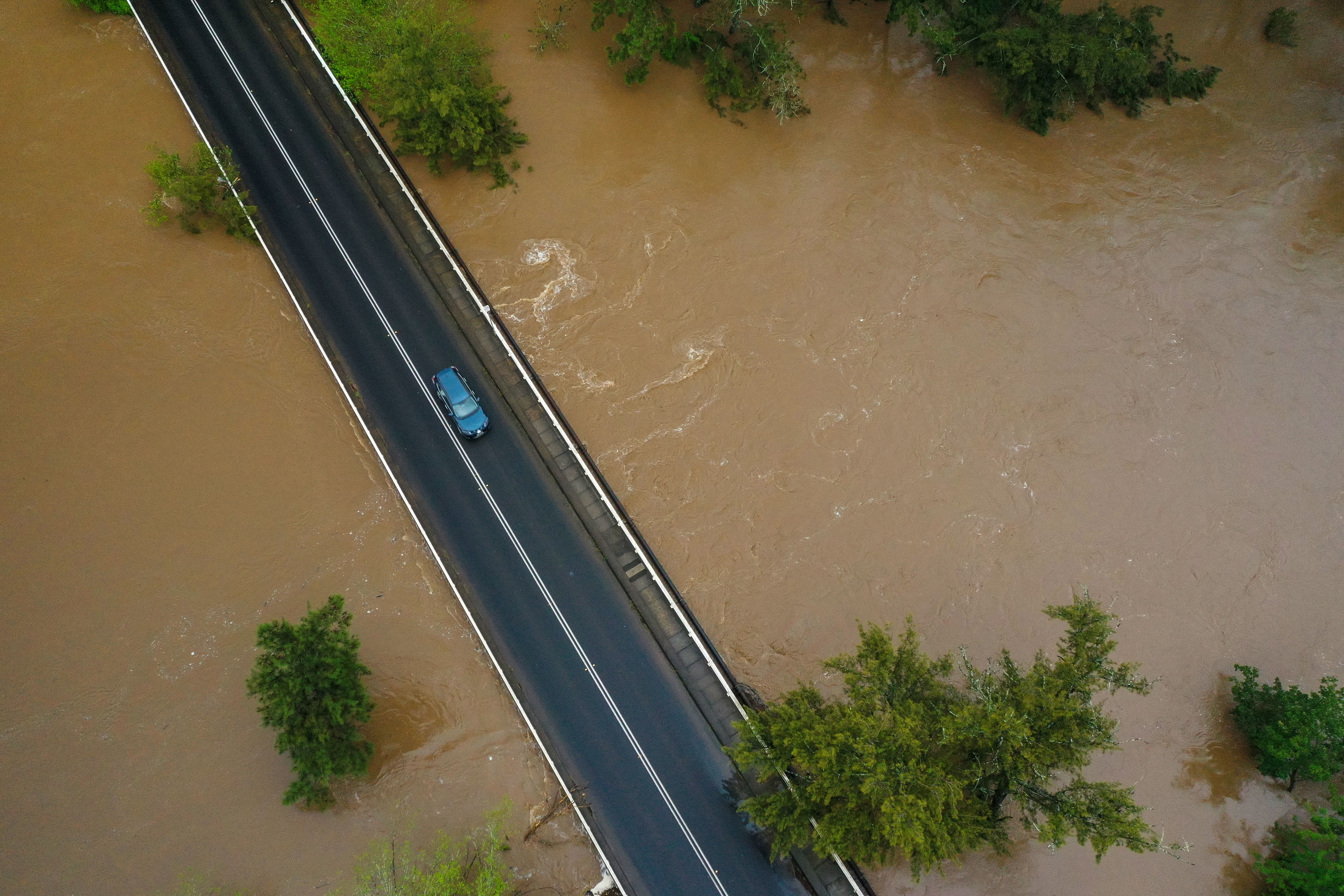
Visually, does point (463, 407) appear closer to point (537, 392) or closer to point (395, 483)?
point (537, 392)

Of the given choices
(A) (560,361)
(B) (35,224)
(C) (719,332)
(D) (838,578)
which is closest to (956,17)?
(C) (719,332)

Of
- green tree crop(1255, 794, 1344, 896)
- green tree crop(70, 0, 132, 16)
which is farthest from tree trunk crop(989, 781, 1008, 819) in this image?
green tree crop(70, 0, 132, 16)

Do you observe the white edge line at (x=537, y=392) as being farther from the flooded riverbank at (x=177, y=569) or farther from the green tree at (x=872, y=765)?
the flooded riverbank at (x=177, y=569)

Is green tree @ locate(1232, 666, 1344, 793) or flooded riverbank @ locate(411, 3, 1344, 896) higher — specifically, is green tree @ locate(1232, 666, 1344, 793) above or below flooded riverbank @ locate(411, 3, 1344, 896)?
below

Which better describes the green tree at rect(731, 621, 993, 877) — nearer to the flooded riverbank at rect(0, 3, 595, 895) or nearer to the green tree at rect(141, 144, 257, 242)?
the flooded riverbank at rect(0, 3, 595, 895)

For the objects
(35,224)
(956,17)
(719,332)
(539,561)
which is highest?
(35,224)

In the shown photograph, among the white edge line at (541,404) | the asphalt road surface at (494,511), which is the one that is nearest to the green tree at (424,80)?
the white edge line at (541,404)

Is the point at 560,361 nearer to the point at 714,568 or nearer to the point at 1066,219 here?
the point at 714,568
